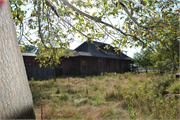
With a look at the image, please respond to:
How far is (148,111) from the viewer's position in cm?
366

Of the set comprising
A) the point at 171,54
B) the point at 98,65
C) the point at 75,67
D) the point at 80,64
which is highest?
the point at 171,54

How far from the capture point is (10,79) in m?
1.71

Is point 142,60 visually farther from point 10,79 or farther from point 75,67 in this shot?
point 10,79

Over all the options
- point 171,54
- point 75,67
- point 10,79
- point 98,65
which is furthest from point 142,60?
point 10,79

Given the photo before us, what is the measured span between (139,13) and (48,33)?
3.72 m

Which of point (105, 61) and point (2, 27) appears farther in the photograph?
point (105, 61)

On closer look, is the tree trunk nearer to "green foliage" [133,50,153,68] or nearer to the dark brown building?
the dark brown building

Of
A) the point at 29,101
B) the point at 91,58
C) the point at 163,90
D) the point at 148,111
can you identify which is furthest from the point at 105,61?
the point at 29,101

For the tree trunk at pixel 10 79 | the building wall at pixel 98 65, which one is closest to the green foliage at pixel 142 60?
the building wall at pixel 98 65

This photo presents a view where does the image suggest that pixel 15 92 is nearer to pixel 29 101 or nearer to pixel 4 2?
pixel 29 101

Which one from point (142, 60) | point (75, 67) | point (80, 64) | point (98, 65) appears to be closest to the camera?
point (80, 64)

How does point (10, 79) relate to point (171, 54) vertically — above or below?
below

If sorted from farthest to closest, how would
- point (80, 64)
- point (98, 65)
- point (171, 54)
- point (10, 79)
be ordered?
point (98, 65) → point (80, 64) → point (171, 54) → point (10, 79)

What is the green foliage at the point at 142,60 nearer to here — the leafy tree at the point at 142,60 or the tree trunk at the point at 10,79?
the leafy tree at the point at 142,60
